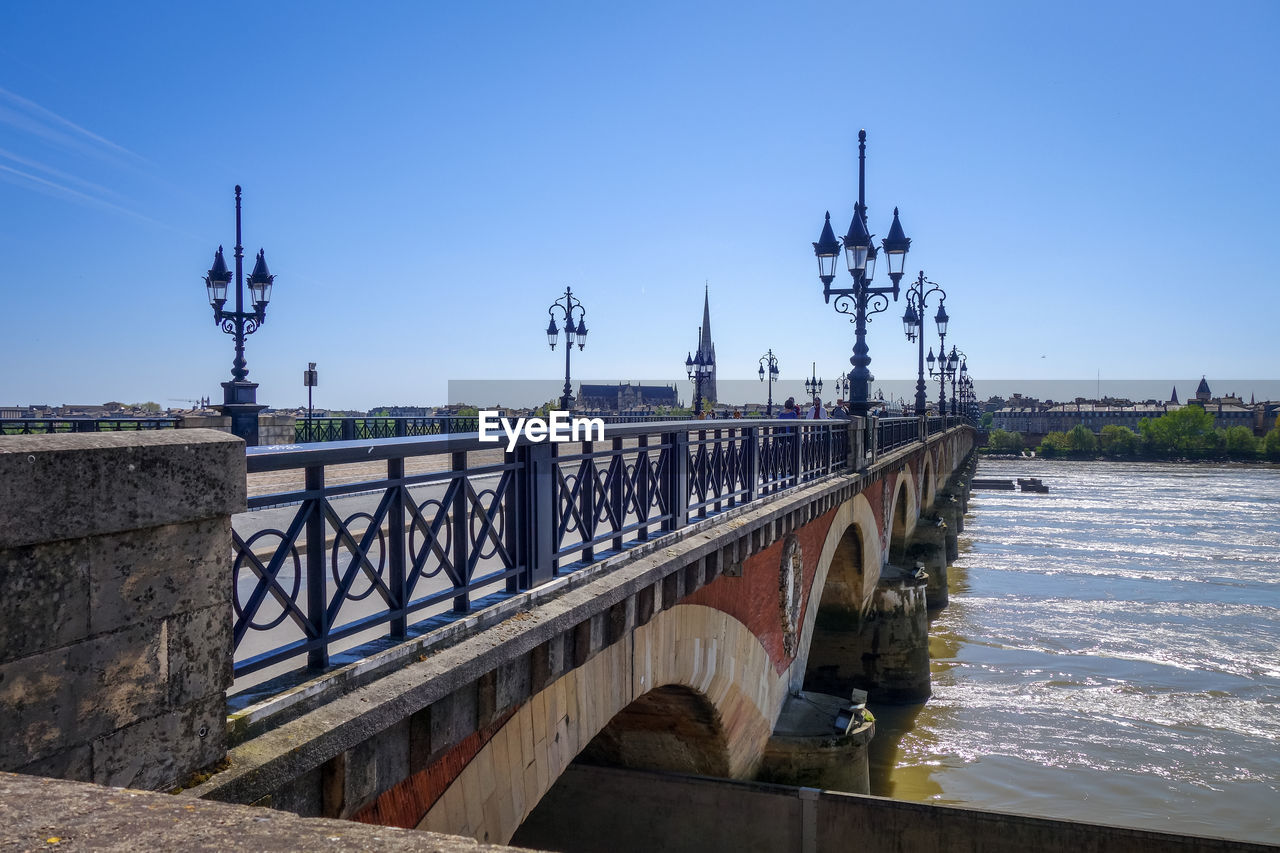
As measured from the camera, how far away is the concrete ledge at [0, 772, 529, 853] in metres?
1.62

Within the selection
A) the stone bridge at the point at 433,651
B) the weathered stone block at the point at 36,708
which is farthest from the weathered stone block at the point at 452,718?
the weathered stone block at the point at 36,708

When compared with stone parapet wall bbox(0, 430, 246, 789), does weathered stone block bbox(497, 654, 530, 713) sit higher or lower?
lower

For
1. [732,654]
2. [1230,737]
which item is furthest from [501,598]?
[1230,737]

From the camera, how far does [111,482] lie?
244 centimetres

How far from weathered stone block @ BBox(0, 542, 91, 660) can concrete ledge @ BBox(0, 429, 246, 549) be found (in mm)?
40

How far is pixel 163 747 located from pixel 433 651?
4.41 feet

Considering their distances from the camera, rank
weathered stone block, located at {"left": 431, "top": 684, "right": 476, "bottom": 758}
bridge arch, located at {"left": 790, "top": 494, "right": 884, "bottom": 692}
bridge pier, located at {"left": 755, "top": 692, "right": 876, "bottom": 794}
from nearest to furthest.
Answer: weathered stone block, located at {"left": 431, "top": 684, "right": 476, "bottom": 758}, bridge pier, located at {"left": 755, "top": 692, "right": 876, "bottom": 794}, bridge arch, located at {"left": 790, "top": 494, "right": 884, "bottom": 692}

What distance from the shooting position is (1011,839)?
10094 mm

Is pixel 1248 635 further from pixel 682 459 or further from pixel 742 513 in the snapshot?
pixel 682 459

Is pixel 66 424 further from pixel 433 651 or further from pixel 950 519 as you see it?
pixel 950 519

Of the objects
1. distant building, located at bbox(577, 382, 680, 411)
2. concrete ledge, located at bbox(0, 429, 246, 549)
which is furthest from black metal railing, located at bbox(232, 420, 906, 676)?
distant building, located at bbox(577, 382, 680, 411)

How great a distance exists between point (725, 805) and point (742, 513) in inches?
137

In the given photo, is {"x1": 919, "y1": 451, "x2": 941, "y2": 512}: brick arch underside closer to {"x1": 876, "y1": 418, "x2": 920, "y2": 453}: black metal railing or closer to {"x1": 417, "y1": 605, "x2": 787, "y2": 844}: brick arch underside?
{"x1": 876, "y1": 418, "x2": 920, "y2": 453}: black metal railing

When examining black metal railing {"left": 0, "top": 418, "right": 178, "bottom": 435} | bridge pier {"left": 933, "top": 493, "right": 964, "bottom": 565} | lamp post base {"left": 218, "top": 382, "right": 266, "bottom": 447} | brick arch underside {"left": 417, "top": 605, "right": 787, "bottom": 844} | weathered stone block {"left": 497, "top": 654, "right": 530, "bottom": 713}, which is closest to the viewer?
weathered stone block {"left": 497, "top": 654, "right": 530, "bottom": 713}
